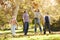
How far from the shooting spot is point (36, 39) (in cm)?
1314

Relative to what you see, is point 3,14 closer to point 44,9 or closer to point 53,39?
point 44,9

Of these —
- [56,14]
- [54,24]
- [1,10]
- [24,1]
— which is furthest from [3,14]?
[56,14]

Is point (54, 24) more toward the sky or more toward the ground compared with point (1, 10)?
more toward the ground

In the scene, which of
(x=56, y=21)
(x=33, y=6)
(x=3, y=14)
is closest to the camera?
(x=3, y=14)

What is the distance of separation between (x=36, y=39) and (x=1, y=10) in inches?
297

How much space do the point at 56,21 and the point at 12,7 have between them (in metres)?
7.86

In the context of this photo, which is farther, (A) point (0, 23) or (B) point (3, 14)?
(A) point (0, 23)

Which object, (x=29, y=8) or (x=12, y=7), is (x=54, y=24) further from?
(x=12, y=7)

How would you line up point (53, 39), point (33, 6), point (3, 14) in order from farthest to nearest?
point (33, 6)
point (3, 14)
point (53, 39)

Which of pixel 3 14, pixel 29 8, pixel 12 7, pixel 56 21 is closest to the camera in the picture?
pixel 12 7

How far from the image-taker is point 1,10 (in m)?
19.9

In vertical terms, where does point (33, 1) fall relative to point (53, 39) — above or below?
above

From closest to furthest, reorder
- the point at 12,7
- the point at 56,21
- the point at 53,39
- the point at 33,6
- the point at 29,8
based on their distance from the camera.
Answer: the point at 53,39, the point at 12,7, the point at 33,6, the point at 29,8, the point at 56,21

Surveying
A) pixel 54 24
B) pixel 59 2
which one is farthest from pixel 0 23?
pixel 59 2
